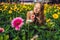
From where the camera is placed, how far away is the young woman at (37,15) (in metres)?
1.87

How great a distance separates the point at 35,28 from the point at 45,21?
0.49 feet

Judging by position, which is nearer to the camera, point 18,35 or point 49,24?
point 18,35

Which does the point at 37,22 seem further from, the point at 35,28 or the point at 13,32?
the point at 13,32

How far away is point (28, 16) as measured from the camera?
191cm

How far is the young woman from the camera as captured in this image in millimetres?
1874

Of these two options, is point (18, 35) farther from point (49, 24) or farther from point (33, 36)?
point (49, 24)

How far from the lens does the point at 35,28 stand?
181 centimetres

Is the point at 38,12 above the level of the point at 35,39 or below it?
above

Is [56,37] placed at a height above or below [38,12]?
below

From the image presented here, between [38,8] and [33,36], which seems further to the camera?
[38,8]

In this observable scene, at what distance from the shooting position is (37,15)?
1.90 m

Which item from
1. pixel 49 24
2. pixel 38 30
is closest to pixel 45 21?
pixel 49 24

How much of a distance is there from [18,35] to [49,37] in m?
0.23

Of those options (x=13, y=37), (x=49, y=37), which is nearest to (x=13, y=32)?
(x=13, y=37)
